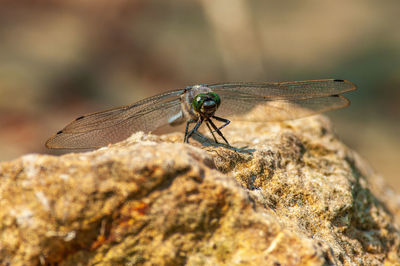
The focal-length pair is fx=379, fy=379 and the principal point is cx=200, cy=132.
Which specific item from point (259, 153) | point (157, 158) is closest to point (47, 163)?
point (157, 158)

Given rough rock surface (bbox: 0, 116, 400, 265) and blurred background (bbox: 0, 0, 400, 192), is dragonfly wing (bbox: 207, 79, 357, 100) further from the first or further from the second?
blurred background (bbox: 0, 0, 400, 192)

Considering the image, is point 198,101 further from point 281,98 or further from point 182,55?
point 182,55

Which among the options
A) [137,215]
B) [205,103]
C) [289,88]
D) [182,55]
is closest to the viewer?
[137,215]

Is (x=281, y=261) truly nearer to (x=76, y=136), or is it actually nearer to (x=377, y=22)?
(x=76, y=136)

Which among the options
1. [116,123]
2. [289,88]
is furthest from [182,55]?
[116,123]

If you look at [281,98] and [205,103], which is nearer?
[205,103]

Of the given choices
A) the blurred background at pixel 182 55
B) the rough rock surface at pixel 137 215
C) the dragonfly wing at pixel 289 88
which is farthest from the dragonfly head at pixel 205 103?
the blurred background at pixel 182 55

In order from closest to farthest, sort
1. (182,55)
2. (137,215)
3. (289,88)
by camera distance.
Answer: (137,215), (289,88), (182,55)

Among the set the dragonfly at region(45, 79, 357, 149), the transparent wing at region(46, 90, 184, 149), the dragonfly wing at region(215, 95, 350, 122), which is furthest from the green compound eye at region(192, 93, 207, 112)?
the dragonfly wing at region(215, 95, 350, 122)
